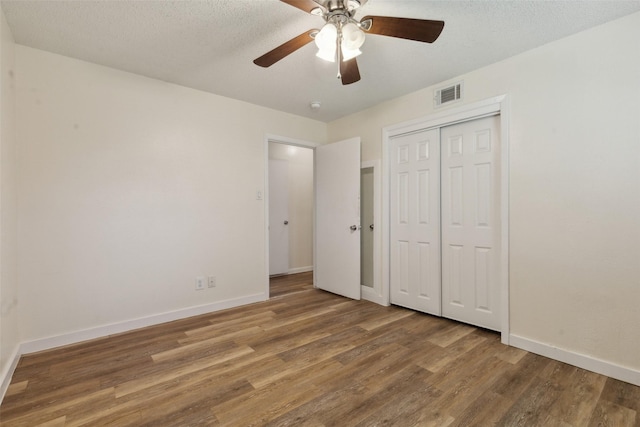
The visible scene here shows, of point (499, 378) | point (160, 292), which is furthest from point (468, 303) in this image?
point (160, 292)

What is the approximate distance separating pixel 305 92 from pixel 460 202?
2.00 meters

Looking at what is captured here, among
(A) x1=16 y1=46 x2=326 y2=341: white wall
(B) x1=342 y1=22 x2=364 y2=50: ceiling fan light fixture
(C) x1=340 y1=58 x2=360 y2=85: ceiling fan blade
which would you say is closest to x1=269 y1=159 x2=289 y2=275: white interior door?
(A) x1=16 y1=46 x2=326 y2=341: white wall

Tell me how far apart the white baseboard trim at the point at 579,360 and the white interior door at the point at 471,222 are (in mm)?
276

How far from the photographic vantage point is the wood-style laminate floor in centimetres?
159

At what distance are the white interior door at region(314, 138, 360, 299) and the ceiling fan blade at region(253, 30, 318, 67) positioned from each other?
1850 millimetres

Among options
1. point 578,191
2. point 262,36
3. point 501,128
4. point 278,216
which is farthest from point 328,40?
point 278,216

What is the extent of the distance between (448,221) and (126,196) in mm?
3157

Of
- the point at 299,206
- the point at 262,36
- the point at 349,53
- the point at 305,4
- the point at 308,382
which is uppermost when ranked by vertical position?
the point at 262,36

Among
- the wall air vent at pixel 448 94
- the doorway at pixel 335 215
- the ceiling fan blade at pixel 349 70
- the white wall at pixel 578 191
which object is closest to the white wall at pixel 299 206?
the doorway at pixel 335 215

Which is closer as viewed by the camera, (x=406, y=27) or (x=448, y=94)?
(x=406, y=27)

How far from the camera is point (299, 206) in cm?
541

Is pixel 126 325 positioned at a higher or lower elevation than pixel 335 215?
lower

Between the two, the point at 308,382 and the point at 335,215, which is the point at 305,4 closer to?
the point at 308,382

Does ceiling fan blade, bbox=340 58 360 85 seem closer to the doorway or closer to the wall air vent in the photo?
the wall air vent
